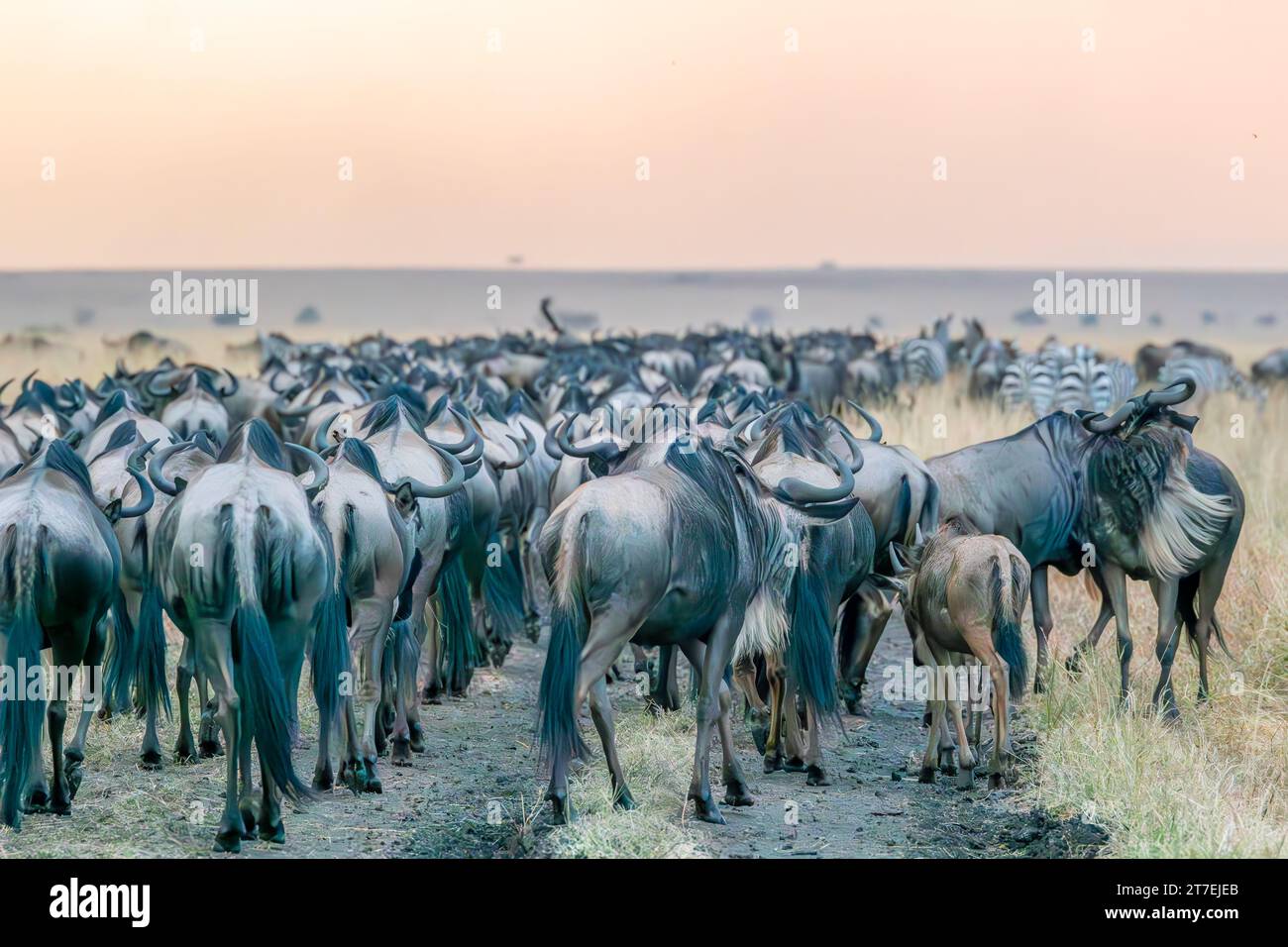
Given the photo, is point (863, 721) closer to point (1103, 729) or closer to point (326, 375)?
point (1103, 729)

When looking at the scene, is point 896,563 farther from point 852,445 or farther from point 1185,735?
point 1185,735

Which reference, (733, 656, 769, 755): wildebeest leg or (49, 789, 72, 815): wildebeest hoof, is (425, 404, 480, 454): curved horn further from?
(49, 789, 72, 815): wildebeest hoof

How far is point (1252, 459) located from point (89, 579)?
1270 centimetres

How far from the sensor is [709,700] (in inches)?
262

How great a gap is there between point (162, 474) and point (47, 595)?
5.08 ft

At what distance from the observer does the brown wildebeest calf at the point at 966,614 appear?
698 cm

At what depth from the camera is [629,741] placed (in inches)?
316

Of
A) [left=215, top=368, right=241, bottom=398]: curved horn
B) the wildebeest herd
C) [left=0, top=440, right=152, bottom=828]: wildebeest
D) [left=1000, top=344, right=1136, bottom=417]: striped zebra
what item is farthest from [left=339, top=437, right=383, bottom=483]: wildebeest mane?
[left=1000, top=344, right=1136, bottom=417]: striped zebra

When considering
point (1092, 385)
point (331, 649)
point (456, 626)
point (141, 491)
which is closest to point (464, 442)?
point (456, 626)

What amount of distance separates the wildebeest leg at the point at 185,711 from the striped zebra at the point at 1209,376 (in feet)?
55.8

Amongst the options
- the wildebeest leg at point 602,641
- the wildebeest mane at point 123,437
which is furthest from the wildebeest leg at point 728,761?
the wildebeest mane at point 123,437

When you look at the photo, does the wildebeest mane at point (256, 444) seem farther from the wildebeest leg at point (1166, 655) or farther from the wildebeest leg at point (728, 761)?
the wildebeest leg at point (1166, 655)

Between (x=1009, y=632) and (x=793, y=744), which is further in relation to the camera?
(x=793, y=744)

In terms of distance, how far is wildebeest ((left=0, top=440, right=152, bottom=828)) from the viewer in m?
6.09
